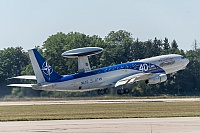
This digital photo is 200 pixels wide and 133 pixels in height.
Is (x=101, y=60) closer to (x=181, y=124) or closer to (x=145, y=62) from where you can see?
(x=145, y=62)

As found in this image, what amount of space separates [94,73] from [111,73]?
2632 mm

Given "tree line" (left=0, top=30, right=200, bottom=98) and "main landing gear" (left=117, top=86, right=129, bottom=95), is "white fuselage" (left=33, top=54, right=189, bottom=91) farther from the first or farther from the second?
"tree line" (left=0, top=30, right=200, bottom=98)

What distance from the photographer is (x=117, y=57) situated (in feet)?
429

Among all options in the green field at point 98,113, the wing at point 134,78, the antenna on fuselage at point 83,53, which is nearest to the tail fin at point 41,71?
the antenna on fuselage at point 83,53

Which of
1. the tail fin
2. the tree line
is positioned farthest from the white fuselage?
the tree line

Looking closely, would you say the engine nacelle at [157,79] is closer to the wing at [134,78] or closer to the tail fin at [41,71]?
the wing at [134,78]

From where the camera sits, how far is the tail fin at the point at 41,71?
74438mm

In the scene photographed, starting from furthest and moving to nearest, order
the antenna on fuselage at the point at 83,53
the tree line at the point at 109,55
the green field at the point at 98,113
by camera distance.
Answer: the tree line at the point at 109,55 < the antenna on fuselage at the point at 83,53 < the green field at the point at 98,113

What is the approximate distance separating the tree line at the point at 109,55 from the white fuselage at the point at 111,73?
15352mm

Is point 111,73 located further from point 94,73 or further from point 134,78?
point 134,78

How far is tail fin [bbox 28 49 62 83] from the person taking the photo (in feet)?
244

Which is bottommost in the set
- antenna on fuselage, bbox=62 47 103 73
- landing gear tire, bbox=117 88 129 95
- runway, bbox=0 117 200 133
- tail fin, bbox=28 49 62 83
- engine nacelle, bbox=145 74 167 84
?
runway, bbox=0 117 200 133

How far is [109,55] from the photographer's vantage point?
129 metres

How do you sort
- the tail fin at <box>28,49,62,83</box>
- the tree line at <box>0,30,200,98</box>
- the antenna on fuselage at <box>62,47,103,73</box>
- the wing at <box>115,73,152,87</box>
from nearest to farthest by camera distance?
the antenna on fuselage at <box>62,47,103,73</box>, the tail fin at <box>28,49,62,83</box>, the wing at <box>115,73,152,87</box>, the tree line at <box>0,30,200,98</box>
